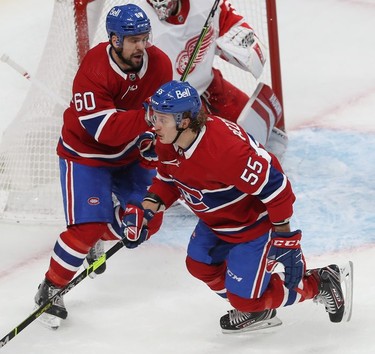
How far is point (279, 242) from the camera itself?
3.77m

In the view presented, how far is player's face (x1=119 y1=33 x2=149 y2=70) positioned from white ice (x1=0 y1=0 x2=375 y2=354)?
3.04ft

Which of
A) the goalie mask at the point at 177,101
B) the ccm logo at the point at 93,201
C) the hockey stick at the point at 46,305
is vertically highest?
the goalie mask at the point at 177,101

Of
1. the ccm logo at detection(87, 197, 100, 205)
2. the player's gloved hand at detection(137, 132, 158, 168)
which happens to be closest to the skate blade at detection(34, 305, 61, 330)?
the ccm logo at detection(87, 197, 100, 205)

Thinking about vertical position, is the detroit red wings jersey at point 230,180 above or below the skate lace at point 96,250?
above

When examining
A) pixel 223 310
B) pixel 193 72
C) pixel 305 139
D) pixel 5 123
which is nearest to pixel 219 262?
pixel 223 310

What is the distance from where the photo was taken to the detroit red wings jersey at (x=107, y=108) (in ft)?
13.5

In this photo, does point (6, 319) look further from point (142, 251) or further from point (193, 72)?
point (193, 72)

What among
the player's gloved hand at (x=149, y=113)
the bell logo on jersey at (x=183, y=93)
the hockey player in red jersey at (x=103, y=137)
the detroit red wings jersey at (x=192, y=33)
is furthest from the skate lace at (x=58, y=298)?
the detroit red wings jersey at (x=192, y=33)

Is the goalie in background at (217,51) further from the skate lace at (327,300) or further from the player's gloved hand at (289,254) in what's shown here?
the player's gloved hand at (289,254)

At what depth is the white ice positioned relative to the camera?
13.6 feet

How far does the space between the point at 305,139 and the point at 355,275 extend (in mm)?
1337

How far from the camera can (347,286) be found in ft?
13.5

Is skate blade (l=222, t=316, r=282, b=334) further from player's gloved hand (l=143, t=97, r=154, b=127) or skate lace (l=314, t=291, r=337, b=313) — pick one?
player's gloved hand (l=143, t=97, r=154, b=127)

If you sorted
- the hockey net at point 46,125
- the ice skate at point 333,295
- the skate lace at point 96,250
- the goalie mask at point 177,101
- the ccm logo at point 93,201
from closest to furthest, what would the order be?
the goalie mask at point 177,101 → the ice skate at point 333,295 → the ccm logo at point 93,201 → the skate lace at point 96,250 → the hockey net at point 46,125
